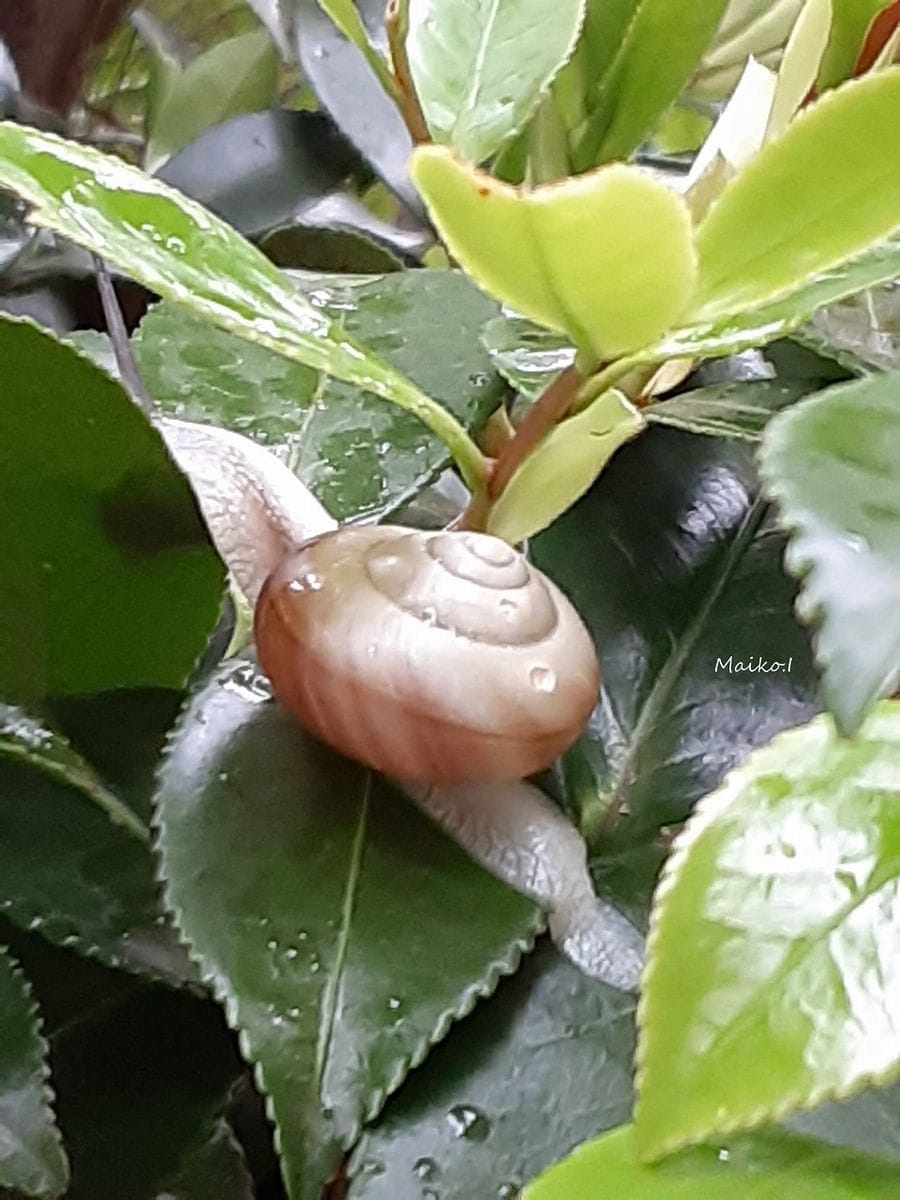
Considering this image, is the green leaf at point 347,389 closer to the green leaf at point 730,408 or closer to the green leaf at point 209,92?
the green leaf at point 730,408

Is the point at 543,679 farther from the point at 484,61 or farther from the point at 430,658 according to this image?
the point at 484,61

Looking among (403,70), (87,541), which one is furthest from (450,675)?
(403,70)

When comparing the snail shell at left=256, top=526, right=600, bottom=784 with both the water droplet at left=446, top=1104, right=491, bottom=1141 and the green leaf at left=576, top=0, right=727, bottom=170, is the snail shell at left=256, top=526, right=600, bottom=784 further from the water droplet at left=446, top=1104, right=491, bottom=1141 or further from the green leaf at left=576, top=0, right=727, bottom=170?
the green leaf at left=576, top=0, right=727, bottom=170

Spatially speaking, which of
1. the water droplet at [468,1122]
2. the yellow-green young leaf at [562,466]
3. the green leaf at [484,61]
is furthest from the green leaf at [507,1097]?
the green leaf at [484,61]

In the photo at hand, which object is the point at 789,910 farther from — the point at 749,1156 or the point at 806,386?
the point at 806,386

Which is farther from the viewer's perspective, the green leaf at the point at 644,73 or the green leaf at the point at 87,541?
the green leaf at the point at 644,73
